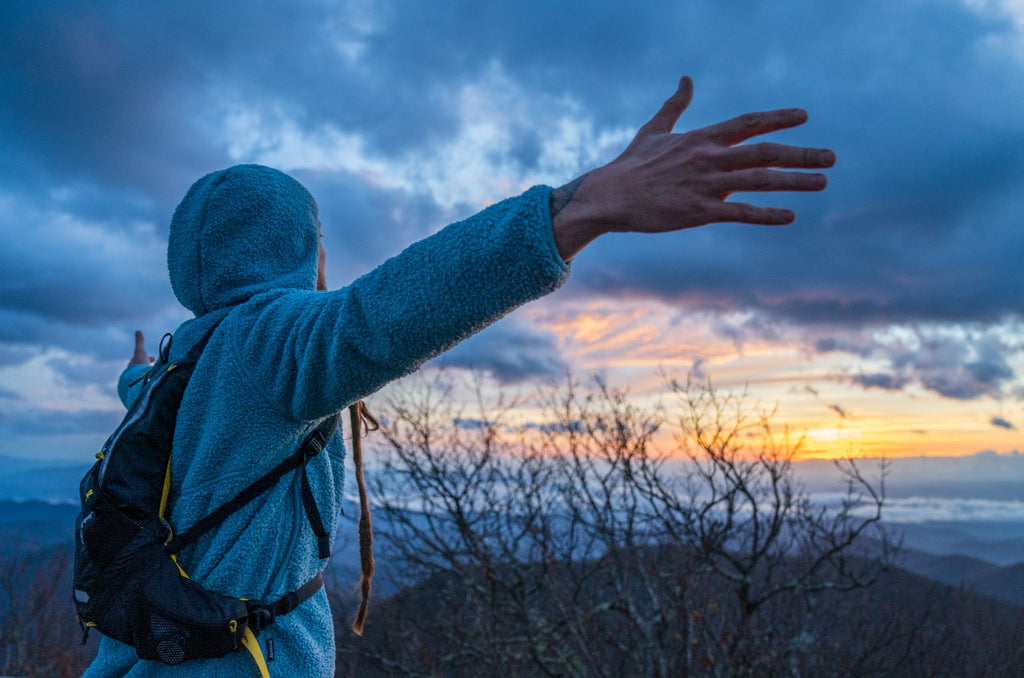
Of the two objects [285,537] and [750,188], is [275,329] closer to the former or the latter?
[285,537]

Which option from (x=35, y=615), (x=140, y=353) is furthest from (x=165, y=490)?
(x=35, y=615)

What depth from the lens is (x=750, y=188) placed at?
83cm

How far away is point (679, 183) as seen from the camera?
817mm

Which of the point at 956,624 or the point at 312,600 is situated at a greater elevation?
the point at 312,600

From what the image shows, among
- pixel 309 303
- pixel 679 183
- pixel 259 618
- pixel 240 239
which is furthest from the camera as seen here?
pixel 240 239

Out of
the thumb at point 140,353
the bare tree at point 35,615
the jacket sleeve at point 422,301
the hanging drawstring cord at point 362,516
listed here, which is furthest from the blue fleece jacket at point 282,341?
the bare tree at point 35,615

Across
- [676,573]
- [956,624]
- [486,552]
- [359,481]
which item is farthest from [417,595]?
[359,481]

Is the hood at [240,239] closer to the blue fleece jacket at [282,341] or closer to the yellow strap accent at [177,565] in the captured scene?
the blue fleece jacket at [282,341]

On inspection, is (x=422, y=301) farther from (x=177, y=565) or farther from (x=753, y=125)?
(x=177, y=565)

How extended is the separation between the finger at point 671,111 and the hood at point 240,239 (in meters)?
0.76

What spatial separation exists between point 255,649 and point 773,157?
116 cm

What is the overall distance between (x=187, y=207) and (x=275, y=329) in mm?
528

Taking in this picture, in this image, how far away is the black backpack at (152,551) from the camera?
110 cm

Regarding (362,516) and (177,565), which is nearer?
(177,565)
